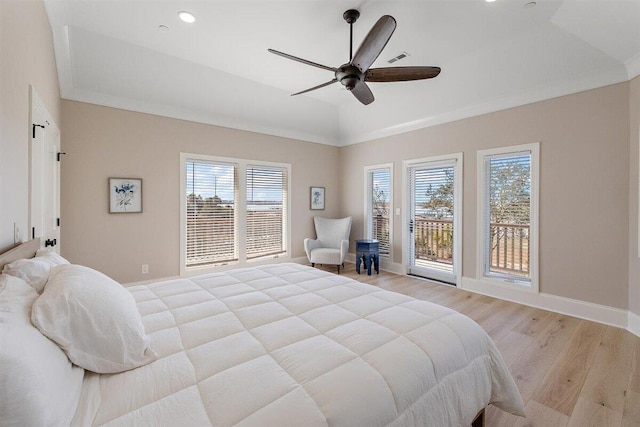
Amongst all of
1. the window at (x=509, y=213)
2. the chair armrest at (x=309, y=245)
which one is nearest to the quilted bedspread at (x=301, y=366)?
the window at (x=509, y=213)

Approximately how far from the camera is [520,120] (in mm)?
3670

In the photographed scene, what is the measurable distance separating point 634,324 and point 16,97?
539 centimetres


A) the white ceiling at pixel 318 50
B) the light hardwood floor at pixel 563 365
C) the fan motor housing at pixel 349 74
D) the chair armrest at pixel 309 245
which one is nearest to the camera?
the light hardwood floor at pixel 563 365

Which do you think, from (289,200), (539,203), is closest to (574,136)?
(539,203)

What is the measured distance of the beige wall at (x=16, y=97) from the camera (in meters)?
1.41

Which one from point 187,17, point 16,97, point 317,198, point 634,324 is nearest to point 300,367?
point 16,97

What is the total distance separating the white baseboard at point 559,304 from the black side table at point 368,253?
1.52m

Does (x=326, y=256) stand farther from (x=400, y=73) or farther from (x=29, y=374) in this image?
(x=29, y=374)

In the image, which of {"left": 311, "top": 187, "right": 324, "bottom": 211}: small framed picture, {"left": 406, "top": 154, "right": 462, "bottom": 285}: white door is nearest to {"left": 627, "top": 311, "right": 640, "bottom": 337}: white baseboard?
{"left": 406, "top": 154, "right": 462, "bottom": 285}: white door

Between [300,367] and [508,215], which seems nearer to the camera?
[300,367]

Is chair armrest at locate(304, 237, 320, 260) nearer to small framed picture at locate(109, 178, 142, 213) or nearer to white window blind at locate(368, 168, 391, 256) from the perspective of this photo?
white window blind at locate(368, 168, 391, 256)

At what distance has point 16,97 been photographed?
1604 mm

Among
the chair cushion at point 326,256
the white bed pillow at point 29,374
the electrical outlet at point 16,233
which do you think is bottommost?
the chair cushion at point 326,256

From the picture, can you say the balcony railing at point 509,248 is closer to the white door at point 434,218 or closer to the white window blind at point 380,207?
the white door at point 434,218
